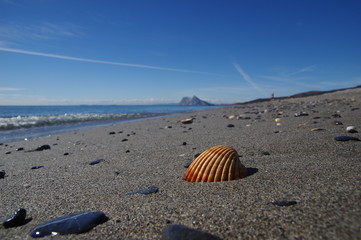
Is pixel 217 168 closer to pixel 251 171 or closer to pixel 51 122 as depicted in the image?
pixel 251 171

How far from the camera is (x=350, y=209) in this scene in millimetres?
1418

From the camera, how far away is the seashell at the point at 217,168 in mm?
2375

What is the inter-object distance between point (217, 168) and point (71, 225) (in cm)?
135

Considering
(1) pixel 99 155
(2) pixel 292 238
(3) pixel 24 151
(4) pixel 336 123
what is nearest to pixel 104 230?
(2) pixel 292 238

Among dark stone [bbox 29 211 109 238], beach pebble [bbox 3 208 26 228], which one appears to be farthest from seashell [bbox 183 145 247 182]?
beach pebble [bbox 3 208 26 228]

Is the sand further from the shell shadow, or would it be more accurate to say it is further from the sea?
the sea

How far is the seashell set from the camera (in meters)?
2.38

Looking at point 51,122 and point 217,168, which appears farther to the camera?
point 51,122

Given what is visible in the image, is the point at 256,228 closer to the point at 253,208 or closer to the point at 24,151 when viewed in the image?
the point at 253,208

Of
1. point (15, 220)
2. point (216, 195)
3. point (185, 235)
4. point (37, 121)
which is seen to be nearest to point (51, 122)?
point (37, 121)

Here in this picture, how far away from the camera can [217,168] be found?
95.2 inches

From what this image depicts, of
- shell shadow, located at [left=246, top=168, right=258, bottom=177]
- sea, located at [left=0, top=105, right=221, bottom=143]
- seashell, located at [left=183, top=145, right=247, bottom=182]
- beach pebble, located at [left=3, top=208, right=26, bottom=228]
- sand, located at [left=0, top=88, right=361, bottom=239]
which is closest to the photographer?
sand, located at [left=0, top=88, right=361, bottom=239]

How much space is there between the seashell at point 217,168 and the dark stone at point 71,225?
1.04m

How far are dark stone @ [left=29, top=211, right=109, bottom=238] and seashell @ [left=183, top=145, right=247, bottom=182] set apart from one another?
1035 mm
